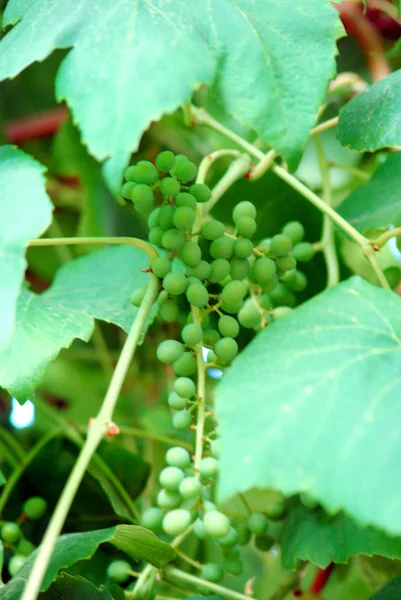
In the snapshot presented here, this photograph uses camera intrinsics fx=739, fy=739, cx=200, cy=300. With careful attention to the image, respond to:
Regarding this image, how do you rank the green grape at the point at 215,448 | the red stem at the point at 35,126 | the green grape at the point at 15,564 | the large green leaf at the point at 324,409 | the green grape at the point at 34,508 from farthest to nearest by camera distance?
the red stem at the point at 35,126 → the green grape at the point at 34,508 → the green grape at the point at 15,564 → the green grape at the point at 215,448 → the large green leaf at the point at 324,409

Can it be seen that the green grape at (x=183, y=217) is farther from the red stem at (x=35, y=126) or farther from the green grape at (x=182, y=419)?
the red stem at (x=35, y=126)

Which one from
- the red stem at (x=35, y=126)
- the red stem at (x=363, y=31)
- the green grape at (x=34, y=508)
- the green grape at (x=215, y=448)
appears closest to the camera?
the green grape at (x=215, y=448)

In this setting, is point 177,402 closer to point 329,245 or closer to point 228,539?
point 228,539

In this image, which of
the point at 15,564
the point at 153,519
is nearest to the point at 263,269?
the point at 153,519

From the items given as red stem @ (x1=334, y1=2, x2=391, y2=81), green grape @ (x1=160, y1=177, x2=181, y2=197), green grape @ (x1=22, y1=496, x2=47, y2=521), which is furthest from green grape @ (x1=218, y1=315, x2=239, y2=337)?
red stem @ (x1=334, y1=2, x2=391, y2=81)

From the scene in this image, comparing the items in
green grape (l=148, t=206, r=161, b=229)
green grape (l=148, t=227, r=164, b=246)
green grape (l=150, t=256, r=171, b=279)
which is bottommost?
green grape (l=150, t=256, r=171, b=279)

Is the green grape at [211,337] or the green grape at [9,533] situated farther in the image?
the green grape at [9,533]

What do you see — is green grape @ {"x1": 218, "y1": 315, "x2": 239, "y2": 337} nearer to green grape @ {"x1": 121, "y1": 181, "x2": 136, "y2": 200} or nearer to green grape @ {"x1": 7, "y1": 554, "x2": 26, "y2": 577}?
green grape @ {"x1": 121, "y1": 181, "x2": 136, "y2": 200}

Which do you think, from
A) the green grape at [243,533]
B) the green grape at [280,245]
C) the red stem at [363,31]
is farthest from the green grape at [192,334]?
the red stem at [363,31]
